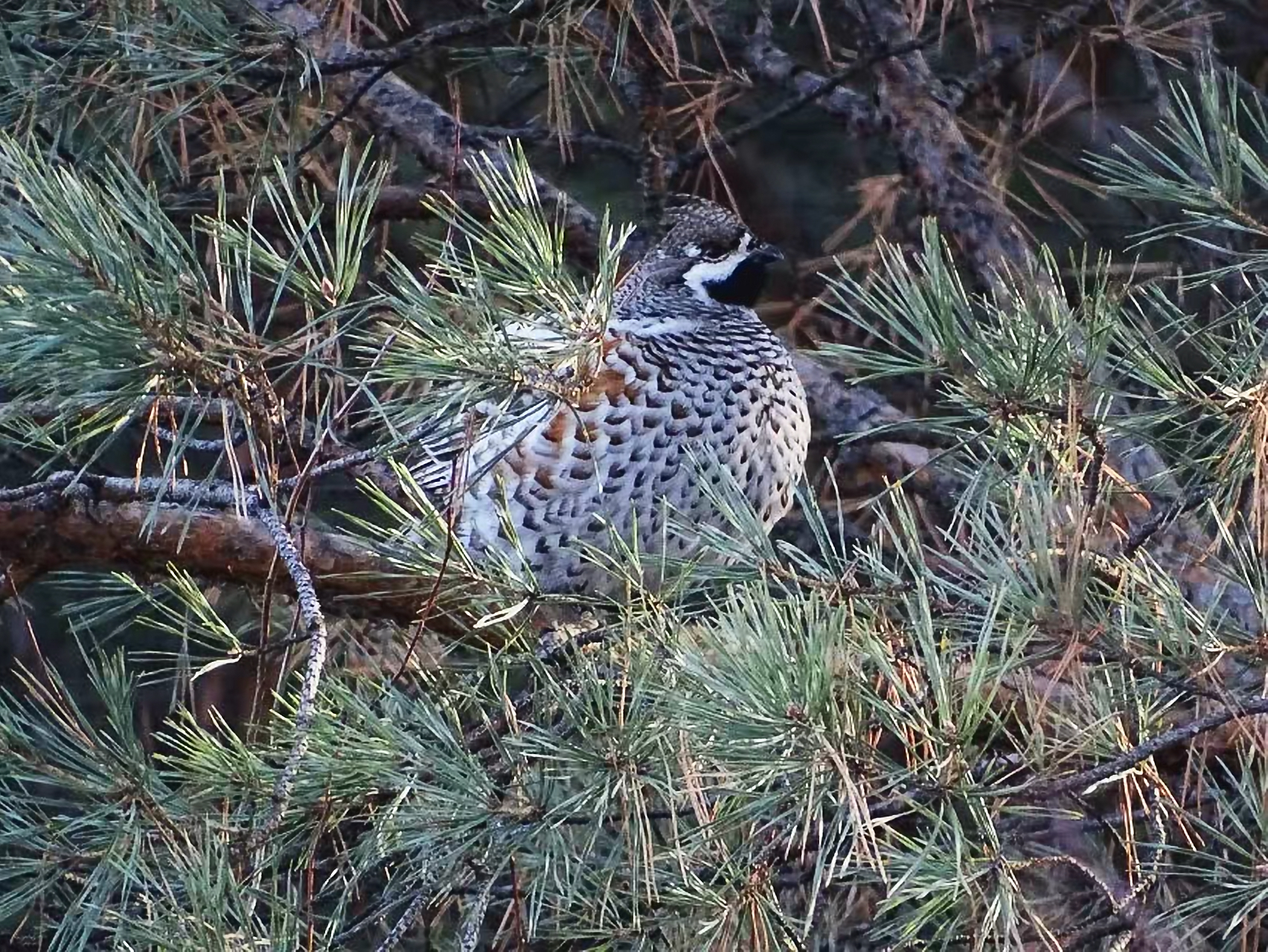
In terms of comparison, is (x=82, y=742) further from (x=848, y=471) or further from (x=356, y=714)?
(x=848, y=471)

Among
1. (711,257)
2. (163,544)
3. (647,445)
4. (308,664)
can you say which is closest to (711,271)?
(711,257)

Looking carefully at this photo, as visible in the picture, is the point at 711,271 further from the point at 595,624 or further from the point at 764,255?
the point at 595,624

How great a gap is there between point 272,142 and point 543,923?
137cm

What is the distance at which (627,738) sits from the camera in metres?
1.77

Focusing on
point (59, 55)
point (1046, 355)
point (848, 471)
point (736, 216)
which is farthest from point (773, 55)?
point (1046, 355)

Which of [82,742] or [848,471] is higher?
[82,742]

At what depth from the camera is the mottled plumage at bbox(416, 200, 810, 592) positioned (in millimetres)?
2914

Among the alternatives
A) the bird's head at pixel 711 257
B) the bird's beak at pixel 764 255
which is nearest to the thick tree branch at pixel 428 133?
the bird's head at pixel 711 257

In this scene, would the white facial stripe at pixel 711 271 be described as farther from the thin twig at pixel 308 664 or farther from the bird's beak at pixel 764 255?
the thin twig at pixel 308 664

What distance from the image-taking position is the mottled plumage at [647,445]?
9.56ft

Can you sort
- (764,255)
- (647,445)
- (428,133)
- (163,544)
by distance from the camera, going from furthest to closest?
(428,133) → (764,255) → (647,445) → (163,544)

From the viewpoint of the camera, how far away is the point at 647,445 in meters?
2.94

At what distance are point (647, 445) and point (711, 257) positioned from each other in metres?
0.57

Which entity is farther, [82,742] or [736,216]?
[736,216]
